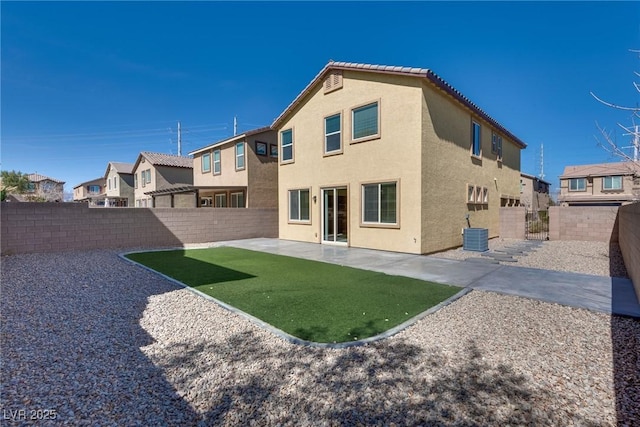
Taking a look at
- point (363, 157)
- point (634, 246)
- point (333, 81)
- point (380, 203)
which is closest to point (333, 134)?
point (363, 157)

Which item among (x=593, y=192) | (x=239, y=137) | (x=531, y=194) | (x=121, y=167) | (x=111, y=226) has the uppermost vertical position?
(x=121, y=167)

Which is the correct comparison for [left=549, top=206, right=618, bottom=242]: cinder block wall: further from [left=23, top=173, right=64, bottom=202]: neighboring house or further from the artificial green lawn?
[left=23, top=173, right=64, bottom=202]: neighboring house

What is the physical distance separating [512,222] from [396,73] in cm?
1121

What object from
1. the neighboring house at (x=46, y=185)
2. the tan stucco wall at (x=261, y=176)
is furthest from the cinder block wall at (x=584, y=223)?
the neighboring house at (x=46, y=185)

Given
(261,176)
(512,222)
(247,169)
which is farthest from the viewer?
(261,176)

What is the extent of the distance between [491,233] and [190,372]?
57.8 feet

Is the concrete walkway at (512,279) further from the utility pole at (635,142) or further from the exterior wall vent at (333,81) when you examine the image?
the exterior wall vent at (333,81)

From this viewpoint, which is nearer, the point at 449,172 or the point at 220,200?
the point at 449,172

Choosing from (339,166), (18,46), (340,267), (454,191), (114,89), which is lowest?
(340,267)

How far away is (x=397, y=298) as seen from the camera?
230 inches

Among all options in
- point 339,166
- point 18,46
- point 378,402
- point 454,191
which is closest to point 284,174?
point 339,166

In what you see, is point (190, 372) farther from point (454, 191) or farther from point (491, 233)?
point (491, 233)

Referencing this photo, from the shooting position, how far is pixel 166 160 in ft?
98.1

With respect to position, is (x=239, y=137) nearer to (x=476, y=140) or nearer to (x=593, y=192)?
(x=476, y=140)
